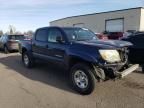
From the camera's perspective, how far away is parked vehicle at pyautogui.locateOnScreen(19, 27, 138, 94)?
5816mm

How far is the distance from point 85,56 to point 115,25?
30.9 meters

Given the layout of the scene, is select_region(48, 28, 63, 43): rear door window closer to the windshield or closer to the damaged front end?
the windshield

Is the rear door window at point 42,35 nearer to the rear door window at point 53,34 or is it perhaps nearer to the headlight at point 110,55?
the rear door window at point 53,34

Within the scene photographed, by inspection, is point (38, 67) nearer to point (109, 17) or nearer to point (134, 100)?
point (134, 100)

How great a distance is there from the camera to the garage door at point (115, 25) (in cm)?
3488

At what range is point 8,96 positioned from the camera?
602 centimetres

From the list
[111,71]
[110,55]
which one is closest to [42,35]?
[110,55]

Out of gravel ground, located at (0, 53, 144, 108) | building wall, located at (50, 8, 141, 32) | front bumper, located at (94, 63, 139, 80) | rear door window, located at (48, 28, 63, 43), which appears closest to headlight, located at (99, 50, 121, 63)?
front bumper, located at (94, 63, 139, 80)

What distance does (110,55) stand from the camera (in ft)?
19.1

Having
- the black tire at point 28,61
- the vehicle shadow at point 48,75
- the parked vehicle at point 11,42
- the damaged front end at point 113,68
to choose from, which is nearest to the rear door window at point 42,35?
the black tire at point 28,61

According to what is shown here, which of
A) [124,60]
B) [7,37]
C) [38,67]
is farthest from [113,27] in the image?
[124,60]

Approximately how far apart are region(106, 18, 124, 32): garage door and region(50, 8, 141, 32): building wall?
2.03ft

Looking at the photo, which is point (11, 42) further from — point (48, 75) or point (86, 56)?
point (86, 56)

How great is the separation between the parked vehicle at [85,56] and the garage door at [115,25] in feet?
92.5
